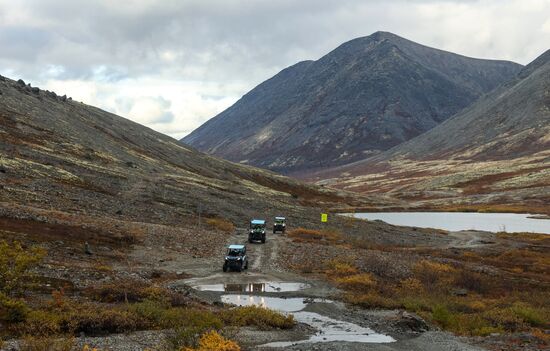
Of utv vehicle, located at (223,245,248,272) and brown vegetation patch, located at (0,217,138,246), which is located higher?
brown vegetation patch, located at (0,217,138,246)

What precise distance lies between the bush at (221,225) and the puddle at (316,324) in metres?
37.8

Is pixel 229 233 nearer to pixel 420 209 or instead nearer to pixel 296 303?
pixel 296 303

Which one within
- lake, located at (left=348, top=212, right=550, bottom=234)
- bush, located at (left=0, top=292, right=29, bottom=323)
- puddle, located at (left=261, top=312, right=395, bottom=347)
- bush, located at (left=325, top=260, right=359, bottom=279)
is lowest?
puddle, located at (left=261, top=312, right=395, bottom=347)

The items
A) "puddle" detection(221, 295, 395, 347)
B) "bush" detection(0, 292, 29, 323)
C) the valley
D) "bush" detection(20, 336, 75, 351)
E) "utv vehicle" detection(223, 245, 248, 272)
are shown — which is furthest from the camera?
"utv vehicle" detection(223, 245, 248, 272)

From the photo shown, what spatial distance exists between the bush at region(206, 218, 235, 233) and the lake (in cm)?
5132

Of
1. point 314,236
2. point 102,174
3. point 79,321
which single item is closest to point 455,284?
point 314,236

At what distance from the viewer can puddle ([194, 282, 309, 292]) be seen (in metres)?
38.2

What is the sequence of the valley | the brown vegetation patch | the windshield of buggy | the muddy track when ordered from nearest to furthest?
the valley < the brown vegetation patch < the windshield of buggy < the muddy track

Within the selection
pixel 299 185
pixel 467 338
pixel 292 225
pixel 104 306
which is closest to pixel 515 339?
pixel 467 338

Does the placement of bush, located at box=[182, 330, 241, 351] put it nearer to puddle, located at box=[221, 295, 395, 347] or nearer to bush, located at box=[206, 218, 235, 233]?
puddle, located at box=[221, 295, 395, 347]

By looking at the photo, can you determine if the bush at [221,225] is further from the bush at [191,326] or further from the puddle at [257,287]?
the bush at [191,326]

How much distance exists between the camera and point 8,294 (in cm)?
2608

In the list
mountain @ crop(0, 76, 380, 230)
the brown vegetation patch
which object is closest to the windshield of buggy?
the brown vegetation patch

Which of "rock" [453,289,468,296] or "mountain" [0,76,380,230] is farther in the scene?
"mountain" [0,76,380,230]
